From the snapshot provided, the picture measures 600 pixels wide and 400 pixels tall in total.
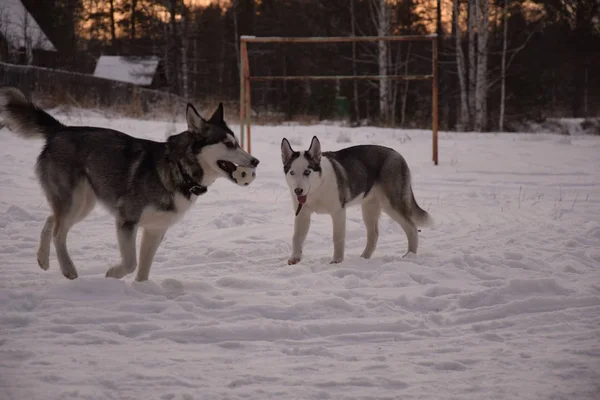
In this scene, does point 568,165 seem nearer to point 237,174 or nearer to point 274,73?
point 237,174

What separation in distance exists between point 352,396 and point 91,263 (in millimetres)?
3415

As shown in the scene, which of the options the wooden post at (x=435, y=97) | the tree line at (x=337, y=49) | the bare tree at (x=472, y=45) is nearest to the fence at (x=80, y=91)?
the tree line at (x=337, y=49)

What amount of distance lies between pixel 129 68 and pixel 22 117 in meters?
29.3

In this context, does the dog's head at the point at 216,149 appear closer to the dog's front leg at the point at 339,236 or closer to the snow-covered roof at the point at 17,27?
the dog's front leg at the point at 339,236

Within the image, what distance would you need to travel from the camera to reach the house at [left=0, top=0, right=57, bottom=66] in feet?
61.6

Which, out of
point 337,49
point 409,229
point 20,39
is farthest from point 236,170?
point 337,49

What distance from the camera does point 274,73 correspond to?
34812 mm

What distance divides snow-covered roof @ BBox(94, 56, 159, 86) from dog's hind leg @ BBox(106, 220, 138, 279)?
2877 cm

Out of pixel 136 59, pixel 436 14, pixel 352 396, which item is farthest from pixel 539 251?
pixel 136 59

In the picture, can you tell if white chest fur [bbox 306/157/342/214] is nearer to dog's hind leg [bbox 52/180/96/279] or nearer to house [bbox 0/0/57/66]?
dog's hind leg [bbox 52/180/96/279]

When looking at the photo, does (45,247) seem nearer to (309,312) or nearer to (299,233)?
(299,233)

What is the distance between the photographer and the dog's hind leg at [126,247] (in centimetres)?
458

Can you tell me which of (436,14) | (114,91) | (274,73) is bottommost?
(114,91)

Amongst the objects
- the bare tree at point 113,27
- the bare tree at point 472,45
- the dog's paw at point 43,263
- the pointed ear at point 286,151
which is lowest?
the dog's paw at point 43,263
